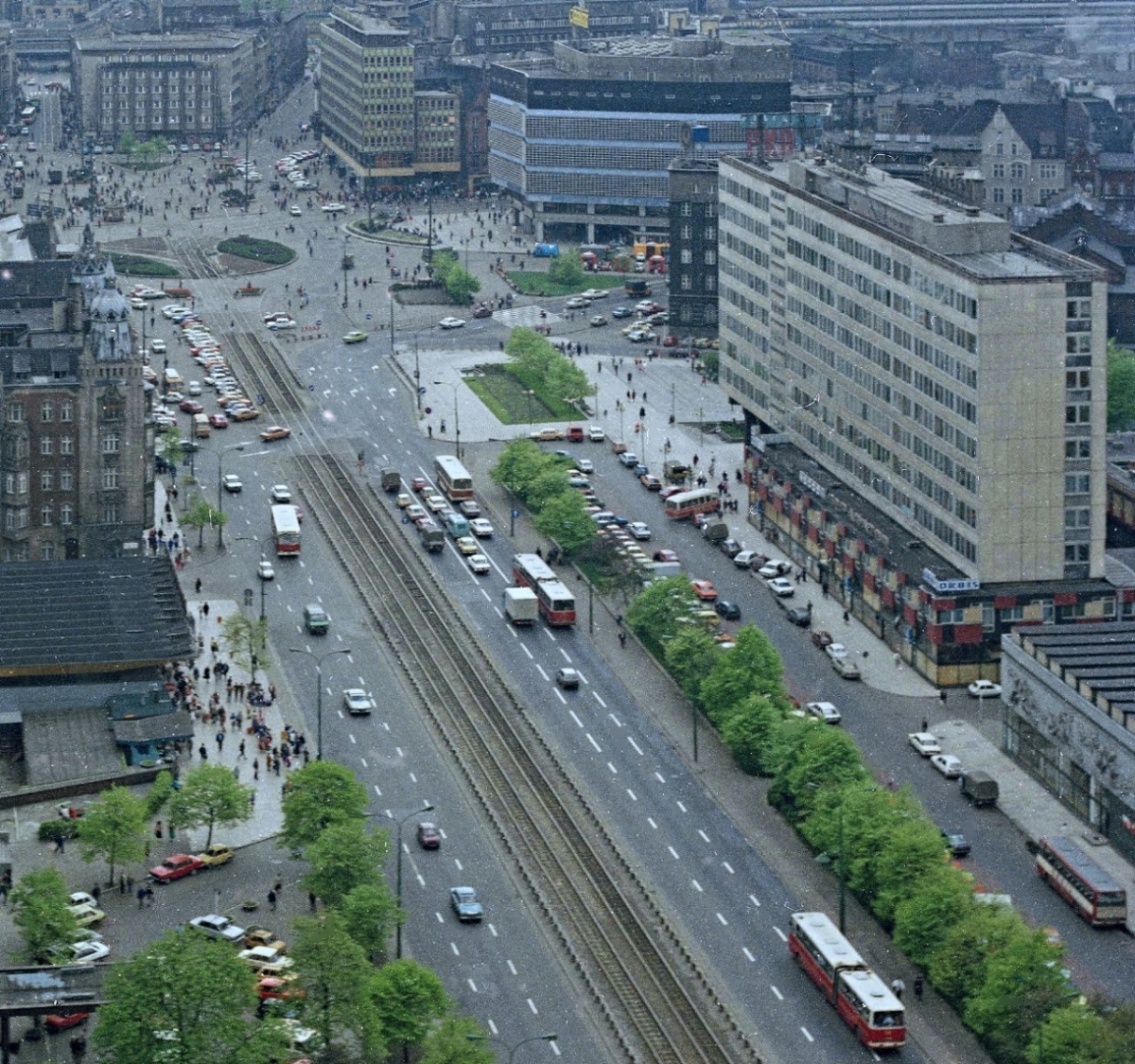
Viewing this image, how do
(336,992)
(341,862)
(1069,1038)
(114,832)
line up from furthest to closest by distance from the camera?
(114,832) < (341,862) < (336,992) < (1069,1038)

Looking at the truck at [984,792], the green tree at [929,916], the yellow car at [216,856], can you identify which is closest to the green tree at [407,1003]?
the green tree at [929,916]

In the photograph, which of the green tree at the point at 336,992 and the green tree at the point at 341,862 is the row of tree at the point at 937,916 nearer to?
the green tree at the point at 341,862

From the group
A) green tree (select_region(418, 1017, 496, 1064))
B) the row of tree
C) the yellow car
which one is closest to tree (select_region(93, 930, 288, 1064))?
green tree (select_region(418, 1017, 496, 1064))

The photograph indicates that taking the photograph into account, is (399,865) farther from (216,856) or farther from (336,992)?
(336,992)

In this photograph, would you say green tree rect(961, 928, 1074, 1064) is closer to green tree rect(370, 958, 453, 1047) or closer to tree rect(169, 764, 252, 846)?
green tree rect(370, 958, 453, 1047)

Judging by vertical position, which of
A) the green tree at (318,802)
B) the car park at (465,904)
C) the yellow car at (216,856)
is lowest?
the car park at (465,904)

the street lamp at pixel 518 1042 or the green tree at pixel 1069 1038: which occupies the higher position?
the green tree at pixel 1069 1038

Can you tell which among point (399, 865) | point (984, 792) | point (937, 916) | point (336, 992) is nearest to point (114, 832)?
point (399, 865)
